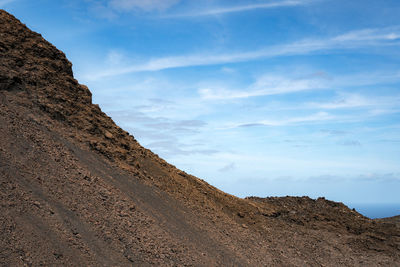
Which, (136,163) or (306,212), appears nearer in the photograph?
(136,163)

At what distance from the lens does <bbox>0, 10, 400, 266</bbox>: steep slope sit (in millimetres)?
8945

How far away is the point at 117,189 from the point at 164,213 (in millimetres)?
1843

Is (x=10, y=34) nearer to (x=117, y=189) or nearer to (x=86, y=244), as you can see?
(x=117, y=189)

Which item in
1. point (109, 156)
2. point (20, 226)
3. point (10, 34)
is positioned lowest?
point (20, 226)

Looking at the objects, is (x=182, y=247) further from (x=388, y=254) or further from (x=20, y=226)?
(x=388, y=254)

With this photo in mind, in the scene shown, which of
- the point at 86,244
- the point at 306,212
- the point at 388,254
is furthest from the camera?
the point at 306,212

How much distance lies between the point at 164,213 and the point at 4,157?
533 cm

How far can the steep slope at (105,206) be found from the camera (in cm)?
895

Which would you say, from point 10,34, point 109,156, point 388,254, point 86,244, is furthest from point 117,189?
point 388,254

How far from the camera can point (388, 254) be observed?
1747cm

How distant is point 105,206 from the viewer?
35.6ft

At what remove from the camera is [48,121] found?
13.5 meters

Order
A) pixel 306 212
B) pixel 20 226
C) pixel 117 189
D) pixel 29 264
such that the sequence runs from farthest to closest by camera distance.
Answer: pixel 306 212 → pixel 117 189 → pixel 20 226 → pixel 29 264

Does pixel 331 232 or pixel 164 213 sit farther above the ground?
pixel 331 232
